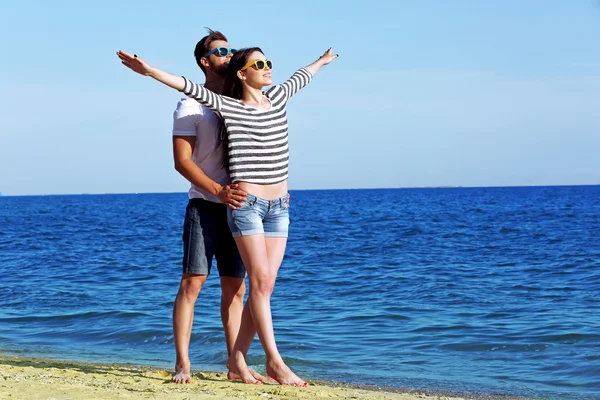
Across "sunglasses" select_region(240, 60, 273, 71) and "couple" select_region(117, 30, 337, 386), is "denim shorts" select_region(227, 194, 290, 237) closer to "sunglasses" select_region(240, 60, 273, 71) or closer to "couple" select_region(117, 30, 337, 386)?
"couple" select_region(117, 30, 337, 386)

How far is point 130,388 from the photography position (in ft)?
14.7

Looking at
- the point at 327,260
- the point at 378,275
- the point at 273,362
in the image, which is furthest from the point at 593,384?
the point at 327,260

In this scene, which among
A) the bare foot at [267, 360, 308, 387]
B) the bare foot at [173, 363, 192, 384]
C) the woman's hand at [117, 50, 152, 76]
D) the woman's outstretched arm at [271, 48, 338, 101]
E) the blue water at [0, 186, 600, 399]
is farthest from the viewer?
the blue water at [0, 186, 600, 399]

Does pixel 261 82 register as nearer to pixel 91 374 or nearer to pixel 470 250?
pixel 91 374

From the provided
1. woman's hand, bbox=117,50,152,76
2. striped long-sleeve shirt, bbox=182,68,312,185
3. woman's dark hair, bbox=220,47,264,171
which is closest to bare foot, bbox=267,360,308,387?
striped long-sleeve shirt, bbox=182,68,312,185

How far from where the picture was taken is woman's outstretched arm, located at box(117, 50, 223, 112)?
4.09m

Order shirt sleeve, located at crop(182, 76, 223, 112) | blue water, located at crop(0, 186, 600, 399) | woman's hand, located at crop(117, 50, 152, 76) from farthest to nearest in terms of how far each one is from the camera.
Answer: blue water, located at crop(0, 186, 600, 399) → shirt sleeve, located at crop(182, 76, 223, 112) → woman's hand, located at crop(117, 50, 152, 76)

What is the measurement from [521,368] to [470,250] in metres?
12.2

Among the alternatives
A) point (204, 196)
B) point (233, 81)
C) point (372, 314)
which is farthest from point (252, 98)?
point (372, 314)

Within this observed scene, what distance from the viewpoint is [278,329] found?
28.6 feet

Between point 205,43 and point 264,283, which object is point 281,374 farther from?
point 205,43

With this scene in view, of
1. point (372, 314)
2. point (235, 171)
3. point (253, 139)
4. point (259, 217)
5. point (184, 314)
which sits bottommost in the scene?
point (372, 314)

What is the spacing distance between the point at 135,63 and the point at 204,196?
92 centimetres

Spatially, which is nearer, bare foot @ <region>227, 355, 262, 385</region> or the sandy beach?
the sandy beach
